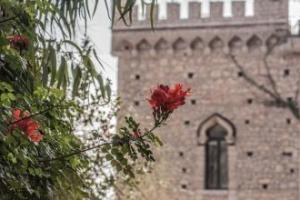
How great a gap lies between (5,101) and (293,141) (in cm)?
1640

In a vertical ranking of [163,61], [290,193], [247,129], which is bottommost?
[290,193]

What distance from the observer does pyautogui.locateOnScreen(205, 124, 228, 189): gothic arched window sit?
20656 millimetres

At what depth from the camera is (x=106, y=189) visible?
43.3ft

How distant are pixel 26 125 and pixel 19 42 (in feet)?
1.67

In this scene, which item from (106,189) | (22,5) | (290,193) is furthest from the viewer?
(290,193)

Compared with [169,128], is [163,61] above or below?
above

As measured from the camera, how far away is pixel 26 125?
13.8ft

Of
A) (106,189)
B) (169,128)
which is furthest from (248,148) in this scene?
(106,189)

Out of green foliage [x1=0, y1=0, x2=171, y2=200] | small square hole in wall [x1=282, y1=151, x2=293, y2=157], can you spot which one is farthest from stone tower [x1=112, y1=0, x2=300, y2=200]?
green foliage [x1=0, y1=0, x2=171, y2=200]

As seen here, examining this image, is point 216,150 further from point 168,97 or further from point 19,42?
point 168,97

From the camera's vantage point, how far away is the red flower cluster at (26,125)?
4.21 meters

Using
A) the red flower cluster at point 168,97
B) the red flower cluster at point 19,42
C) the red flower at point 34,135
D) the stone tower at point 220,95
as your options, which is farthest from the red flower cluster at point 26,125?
the stone tower at point 220,95

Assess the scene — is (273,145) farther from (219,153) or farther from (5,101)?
(5,101)

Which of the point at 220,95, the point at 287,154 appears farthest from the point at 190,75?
the point at 287,154
